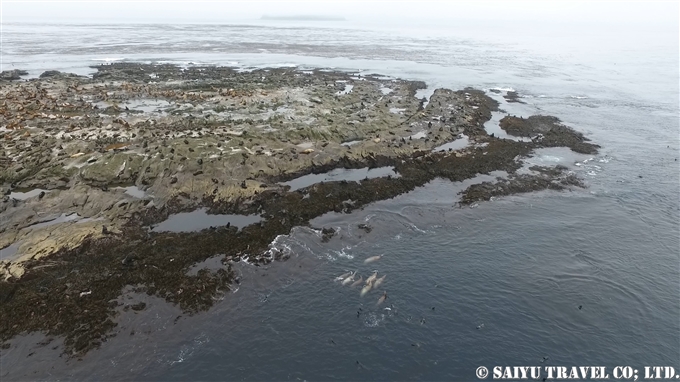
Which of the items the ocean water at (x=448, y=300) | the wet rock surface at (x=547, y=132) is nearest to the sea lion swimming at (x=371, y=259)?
the ocean water at (x=448, y=300)

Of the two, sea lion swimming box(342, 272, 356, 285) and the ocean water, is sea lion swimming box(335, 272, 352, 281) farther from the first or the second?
the ocean water

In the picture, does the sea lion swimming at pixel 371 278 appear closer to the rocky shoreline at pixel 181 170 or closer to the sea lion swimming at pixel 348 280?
the sea lion swimming at pixel 348 280

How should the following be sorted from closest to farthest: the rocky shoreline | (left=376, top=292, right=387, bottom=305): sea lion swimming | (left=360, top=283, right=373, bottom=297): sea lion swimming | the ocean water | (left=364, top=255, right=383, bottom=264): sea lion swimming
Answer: the ocean water < (left=376, top=292, right=387, bottom=305): sea lion swimming < the rocky shoreline < (left=360, top=283, right=373, bottom=297): sea lion swimming < (left=364, top=255, right=383, bottom=264): sea lion swimming

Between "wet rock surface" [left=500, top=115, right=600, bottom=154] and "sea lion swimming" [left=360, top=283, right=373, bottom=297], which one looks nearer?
"sea lion swimming" [left=360, top=283, right=373, bottom=297]

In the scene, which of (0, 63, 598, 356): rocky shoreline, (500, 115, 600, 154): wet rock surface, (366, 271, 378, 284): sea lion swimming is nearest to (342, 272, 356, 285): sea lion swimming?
(366, 271, 378, 284): sea lion swimming

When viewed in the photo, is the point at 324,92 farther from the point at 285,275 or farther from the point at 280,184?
the point at 285,275

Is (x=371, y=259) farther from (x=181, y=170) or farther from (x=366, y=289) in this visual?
(x=181, y=170)

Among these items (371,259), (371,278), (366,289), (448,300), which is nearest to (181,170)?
(371,259)

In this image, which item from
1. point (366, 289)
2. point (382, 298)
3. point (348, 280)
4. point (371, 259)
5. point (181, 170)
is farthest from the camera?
point (181, 170)
